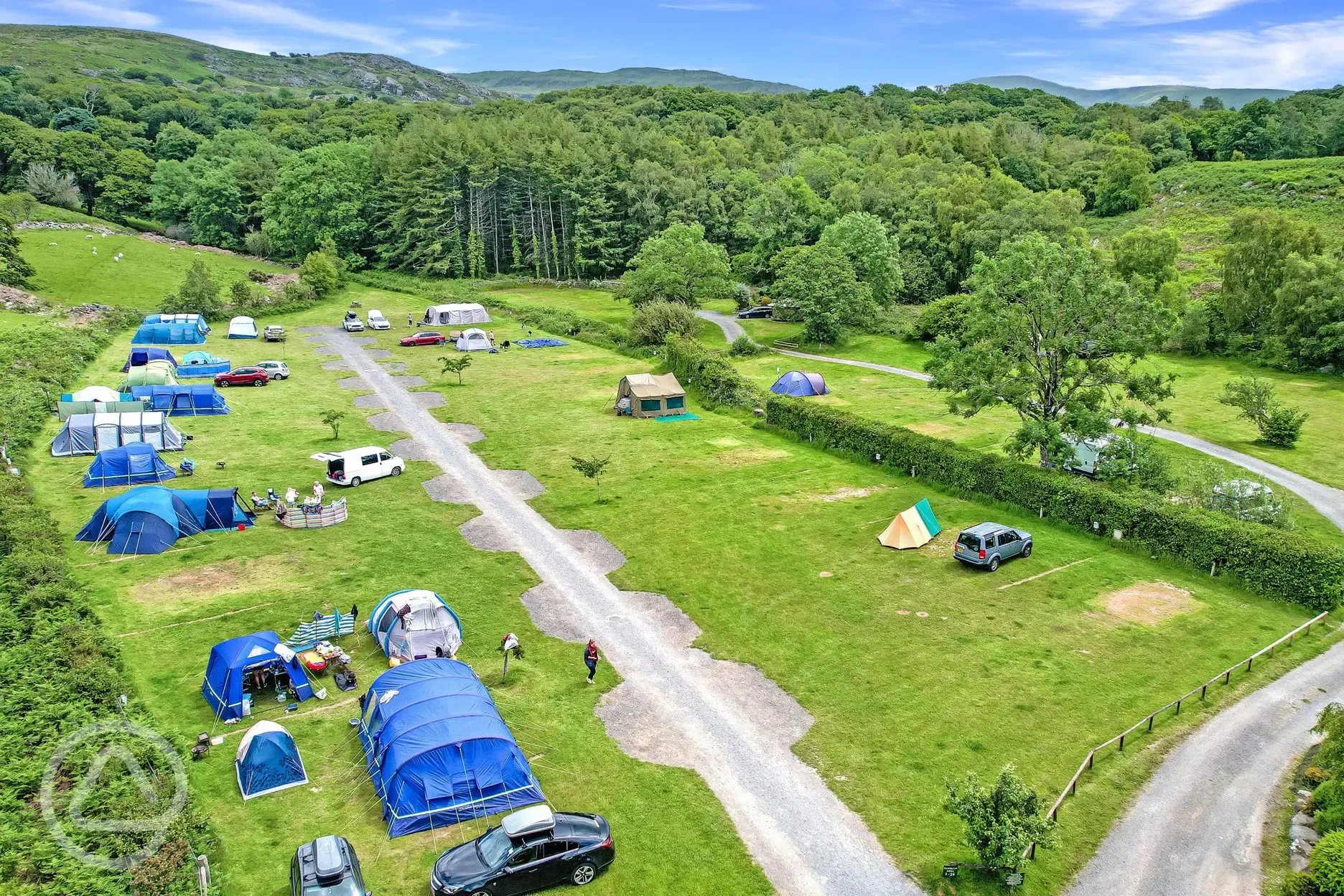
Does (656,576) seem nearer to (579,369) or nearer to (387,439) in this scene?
(387,439)

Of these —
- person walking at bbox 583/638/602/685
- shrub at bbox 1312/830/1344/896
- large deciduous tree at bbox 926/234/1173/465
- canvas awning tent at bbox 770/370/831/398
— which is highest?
large deciduous tree at bbox 926/234/1173/465

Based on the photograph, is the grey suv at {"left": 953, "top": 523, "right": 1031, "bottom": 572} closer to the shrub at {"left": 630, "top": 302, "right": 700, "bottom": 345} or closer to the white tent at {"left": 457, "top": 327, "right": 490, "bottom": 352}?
the shrub at {"left": 630, "top": 302, "right": 700, "bottom": 345}

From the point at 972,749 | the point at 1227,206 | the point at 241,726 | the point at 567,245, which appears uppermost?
the point at 1227,206

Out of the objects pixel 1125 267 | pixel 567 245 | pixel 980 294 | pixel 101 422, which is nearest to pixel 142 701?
pixel 101 422

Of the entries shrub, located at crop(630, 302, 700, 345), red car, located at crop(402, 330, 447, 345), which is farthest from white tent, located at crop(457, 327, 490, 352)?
shrub, located at crop(630, 302, 700, 345)

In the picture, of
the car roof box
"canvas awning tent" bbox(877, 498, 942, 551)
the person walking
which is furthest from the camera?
"canvas awning tent" bbox(877, 498, 942, 551)

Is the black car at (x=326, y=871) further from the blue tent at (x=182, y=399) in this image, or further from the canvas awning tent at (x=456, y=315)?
the canvas awning tent at (x=456, y=315)

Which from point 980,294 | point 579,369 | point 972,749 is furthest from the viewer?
point 579,369
